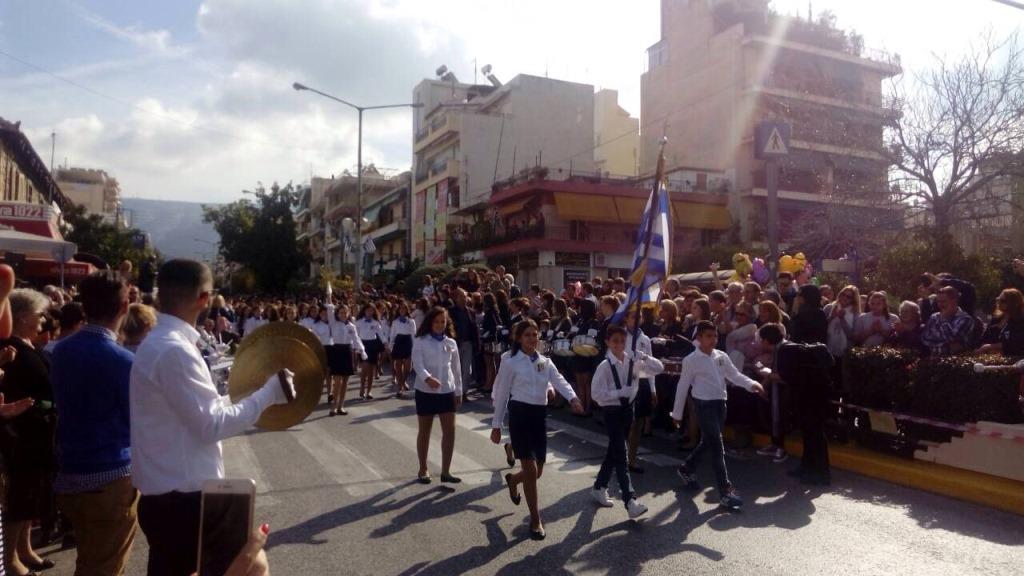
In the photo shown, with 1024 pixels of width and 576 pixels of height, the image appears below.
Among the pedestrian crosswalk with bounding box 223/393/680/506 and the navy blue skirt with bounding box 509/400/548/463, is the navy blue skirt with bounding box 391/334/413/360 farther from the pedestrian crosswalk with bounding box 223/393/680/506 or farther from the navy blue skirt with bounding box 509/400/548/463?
the navy blue skirt with bounding box 509/400/548/463

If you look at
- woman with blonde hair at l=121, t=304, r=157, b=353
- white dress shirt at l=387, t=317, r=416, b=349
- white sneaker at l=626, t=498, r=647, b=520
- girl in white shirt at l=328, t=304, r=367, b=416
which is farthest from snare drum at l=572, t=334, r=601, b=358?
woman with blonde hair at l=121, t=304, r=157, b=353

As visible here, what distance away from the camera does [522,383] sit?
7219mm

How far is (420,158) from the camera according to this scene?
194 feet

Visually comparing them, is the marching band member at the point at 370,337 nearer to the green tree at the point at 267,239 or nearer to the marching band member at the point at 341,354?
the marching band member at the point at 341,354

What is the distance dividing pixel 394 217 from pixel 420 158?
682cm

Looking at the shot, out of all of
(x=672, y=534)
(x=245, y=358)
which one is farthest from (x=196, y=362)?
(x=672, y=534)

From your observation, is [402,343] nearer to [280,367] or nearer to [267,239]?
[280,367]

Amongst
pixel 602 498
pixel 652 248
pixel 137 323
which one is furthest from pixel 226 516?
pixel 652 248

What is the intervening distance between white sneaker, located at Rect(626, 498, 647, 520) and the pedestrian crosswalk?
181cm

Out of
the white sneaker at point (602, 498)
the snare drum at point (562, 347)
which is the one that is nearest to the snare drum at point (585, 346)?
the snare drum at point (562, 347)

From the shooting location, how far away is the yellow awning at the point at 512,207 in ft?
136

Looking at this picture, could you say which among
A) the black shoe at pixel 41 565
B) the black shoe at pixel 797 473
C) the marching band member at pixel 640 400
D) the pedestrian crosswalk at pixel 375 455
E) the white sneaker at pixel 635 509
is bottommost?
the pedestrian crosswalk at pixel 375 455

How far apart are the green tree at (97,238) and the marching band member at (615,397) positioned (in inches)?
1631

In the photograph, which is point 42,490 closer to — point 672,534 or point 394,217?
point 672,534
